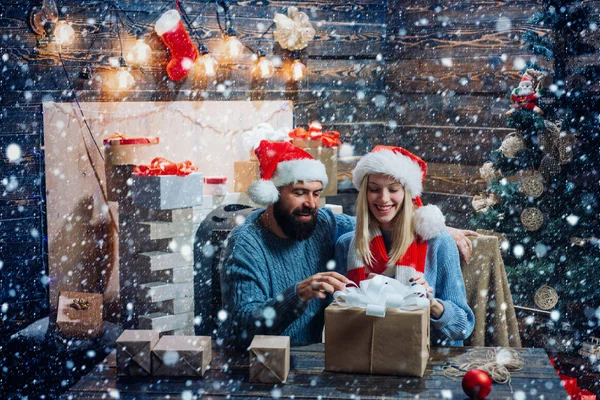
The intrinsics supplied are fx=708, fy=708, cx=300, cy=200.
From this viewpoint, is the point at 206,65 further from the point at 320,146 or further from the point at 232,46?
the point at 320,146

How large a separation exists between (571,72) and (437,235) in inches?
83.1

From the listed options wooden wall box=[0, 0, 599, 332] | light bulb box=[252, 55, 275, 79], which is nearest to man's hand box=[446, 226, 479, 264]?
wooden wall box=[0, 0, 599, 332]

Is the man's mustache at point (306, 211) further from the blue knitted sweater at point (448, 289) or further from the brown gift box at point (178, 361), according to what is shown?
the brown gift box at point (178, 361)

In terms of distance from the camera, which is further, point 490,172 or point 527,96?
point 490,172

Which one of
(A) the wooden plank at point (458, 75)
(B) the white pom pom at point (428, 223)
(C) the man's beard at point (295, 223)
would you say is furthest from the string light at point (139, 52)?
(B) the white pom pom at point (428, 223)

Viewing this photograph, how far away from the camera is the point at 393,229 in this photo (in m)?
2.61

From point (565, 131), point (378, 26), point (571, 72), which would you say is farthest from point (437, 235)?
point (378, 26)

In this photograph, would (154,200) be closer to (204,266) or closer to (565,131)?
(204,266)

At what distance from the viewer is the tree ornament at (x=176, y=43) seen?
4.61 m

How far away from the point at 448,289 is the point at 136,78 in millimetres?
2955

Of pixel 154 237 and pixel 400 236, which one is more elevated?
pixel 400 236

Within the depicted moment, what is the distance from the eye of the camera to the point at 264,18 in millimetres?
5215

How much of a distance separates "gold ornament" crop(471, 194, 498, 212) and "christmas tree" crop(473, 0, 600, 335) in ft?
0.14

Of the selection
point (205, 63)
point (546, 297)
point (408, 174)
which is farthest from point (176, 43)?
point (546, 297)
